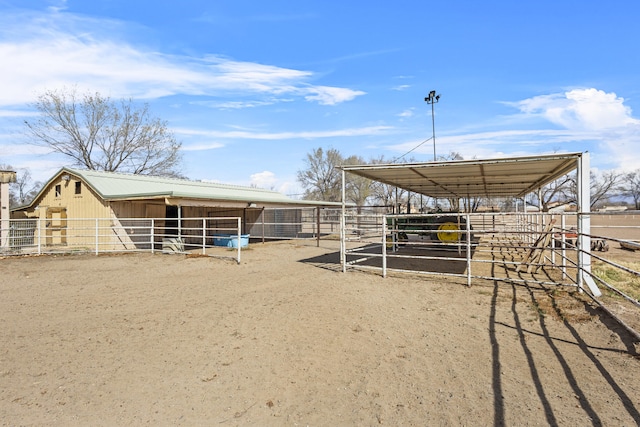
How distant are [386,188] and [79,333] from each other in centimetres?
4019

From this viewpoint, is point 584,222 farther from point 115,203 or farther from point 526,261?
point 115,203

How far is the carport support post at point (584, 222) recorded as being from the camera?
20.8 ft

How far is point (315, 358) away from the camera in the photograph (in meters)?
4.02

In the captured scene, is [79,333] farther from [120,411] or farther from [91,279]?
[91,279]

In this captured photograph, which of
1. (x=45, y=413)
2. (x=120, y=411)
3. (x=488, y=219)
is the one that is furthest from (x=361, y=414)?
(x=488, y=219)

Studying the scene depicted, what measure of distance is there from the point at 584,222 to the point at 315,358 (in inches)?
208

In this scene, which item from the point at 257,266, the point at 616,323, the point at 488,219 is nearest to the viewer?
the point at 616,323

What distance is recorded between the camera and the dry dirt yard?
9.84ft

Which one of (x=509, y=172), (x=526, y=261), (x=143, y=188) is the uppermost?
A: (x=143, y=188)

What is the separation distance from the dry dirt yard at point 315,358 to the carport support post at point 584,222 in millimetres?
404

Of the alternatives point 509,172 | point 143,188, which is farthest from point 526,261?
point 143,188

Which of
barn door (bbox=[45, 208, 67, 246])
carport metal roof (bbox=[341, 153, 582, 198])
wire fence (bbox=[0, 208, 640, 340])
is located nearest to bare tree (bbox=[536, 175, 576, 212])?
wire fence (bbox=[0, 208, 640, 340])

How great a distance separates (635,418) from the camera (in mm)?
2799

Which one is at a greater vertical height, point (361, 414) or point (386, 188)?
point (386, 188)
